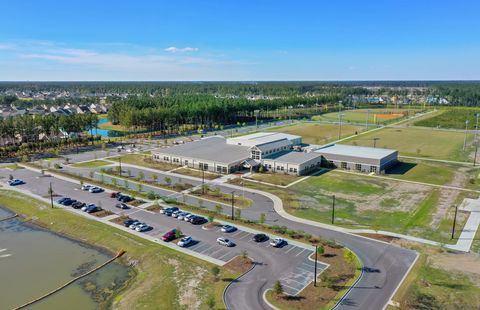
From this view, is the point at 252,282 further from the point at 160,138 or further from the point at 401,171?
the point at 160,138

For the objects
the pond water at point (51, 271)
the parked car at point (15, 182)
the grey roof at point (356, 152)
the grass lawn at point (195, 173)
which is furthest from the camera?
the grey roof at point (356, 152)

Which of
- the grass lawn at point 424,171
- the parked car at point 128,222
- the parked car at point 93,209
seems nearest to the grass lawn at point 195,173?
the parked car at point 93,209

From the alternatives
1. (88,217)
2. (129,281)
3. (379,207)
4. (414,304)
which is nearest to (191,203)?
(88,217)

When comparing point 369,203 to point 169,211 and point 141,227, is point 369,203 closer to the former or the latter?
point 169,211

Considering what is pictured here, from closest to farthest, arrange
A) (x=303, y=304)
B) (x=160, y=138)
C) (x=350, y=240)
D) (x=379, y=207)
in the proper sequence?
(x=303, y=304) < (x=350, y=240) < (x=379, y=207) < (x=160, y=138)

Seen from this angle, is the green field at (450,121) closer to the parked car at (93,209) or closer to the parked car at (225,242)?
the parked car at (225,242)

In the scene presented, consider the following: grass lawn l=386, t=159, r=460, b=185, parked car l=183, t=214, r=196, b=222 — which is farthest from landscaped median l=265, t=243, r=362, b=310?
grass lawn l=386, t=159, r=460, b=185

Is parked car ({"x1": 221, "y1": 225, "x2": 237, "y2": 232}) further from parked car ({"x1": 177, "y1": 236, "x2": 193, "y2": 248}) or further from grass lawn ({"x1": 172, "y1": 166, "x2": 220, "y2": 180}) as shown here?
grass lawn ({"x1": 172, "y1": 166, "x2": 220, "y2": 180})
